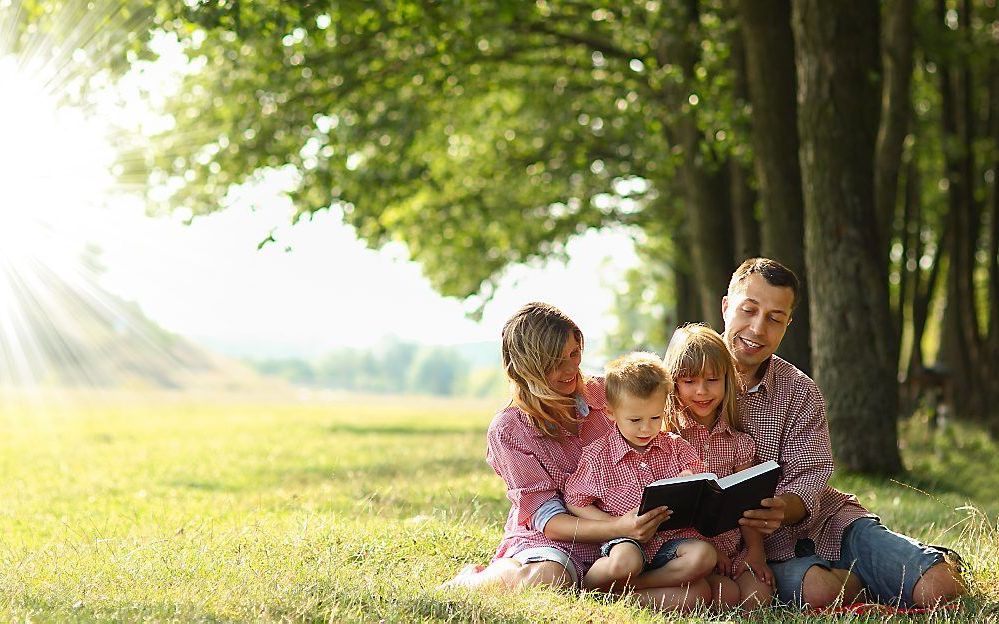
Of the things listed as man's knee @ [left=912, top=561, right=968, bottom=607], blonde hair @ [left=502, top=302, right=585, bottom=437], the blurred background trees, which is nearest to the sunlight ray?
the blurred background trees

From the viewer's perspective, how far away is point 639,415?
536cm

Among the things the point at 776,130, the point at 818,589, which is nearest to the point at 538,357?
the point at 818,589

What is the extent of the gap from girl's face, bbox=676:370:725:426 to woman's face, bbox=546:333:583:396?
498mm

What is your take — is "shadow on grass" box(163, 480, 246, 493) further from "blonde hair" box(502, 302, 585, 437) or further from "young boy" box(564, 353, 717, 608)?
"young boy" box(564, 353, 717, 608)

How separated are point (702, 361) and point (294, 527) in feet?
9.02

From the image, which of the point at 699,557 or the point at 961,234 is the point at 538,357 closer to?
the point at 699,557

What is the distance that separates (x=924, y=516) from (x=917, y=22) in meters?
9.77

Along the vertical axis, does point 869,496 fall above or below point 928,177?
below

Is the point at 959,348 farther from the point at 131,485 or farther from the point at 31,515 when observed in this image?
the point at 31,515

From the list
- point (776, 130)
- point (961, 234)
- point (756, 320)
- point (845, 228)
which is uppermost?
point (776, 130)

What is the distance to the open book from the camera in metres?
5.11

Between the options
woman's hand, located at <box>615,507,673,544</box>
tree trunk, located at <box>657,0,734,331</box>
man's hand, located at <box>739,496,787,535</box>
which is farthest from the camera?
tree trunk, located at <box>657,0,734,331</box>

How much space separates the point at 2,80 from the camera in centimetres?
1470

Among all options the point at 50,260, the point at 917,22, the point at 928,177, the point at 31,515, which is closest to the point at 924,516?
the point at 31,515
